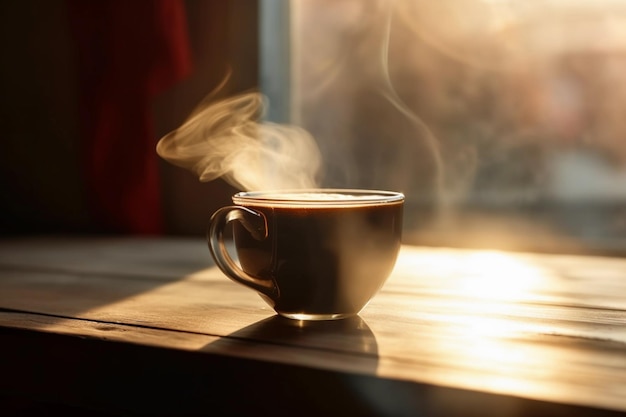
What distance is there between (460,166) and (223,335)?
45.3 inches

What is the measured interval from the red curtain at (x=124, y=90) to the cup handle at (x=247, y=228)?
3.39 feet

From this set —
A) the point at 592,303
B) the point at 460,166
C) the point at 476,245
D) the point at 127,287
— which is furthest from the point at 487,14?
the point at 127,287

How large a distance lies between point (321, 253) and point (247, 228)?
89 millimetres

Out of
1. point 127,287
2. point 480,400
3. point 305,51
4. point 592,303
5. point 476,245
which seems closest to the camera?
point 480,400

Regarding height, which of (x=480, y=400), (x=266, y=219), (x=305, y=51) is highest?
(x=305, y=51)

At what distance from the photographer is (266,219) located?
0.72 meters

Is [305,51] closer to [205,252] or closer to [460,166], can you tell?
[460,166]

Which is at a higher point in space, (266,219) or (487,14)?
(487,14)

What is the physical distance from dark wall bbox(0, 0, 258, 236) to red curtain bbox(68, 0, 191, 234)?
0.05m

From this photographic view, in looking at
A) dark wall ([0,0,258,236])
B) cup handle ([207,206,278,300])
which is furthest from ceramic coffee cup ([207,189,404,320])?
dark wall ([0,0,258,236])

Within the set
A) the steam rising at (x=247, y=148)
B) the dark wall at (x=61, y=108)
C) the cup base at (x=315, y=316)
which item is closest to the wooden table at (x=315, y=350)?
the cup base at (x=315, y=316)

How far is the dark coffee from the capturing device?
2.29 feet

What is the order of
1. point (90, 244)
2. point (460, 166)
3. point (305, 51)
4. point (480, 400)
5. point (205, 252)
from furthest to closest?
point (305, 51), point (460, 166), point (90, 244), point (205, 252), point (480, 400)

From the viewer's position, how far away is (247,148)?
5.33 ft
